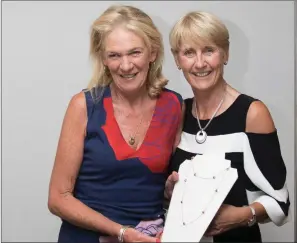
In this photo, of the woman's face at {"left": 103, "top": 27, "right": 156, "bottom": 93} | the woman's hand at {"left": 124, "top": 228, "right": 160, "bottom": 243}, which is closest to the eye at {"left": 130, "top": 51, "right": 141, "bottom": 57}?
the woman's face at {"left": 103, "top": 27, "right": 156, "bottom": 93}

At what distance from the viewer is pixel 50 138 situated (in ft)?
7.21

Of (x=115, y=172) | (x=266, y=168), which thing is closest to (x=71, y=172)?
(x=115, y=172)

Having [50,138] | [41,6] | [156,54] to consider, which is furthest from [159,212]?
[41,6]

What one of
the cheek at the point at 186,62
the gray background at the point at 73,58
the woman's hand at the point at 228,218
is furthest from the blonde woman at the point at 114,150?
the gray background at the point at 73,58

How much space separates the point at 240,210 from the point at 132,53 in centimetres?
57

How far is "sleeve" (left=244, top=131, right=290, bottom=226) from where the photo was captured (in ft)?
4.59

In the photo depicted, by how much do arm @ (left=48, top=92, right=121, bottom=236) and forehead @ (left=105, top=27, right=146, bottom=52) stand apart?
0.61ft

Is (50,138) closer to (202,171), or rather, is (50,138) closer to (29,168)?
(29,168)

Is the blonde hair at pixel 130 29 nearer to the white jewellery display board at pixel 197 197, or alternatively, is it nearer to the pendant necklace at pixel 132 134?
the pendant necklace at pixel 132 134

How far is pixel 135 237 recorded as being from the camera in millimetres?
1350

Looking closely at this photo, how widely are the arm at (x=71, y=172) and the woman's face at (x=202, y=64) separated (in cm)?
34

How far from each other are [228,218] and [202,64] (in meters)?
0.47

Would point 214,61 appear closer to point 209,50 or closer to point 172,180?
point 209,50

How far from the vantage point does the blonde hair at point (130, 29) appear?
145 centimetres
